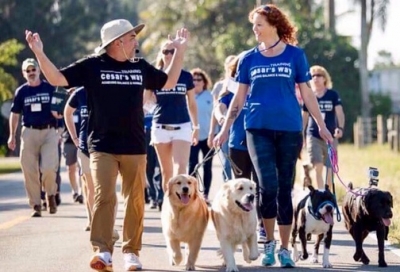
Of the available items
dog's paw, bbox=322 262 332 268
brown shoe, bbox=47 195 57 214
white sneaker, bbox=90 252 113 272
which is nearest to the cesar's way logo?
white sneaker, bbox=90 252 113 272

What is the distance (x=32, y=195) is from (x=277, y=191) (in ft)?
21.6

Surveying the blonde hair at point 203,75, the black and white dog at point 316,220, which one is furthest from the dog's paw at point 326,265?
the blonde hair at point 203,75

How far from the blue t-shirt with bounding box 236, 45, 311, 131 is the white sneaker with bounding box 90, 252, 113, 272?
176 cm

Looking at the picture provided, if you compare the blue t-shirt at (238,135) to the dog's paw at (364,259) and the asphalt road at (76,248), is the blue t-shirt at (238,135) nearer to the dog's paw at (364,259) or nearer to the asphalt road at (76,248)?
the asphalt road at (76,248)

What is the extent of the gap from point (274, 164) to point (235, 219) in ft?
2.02

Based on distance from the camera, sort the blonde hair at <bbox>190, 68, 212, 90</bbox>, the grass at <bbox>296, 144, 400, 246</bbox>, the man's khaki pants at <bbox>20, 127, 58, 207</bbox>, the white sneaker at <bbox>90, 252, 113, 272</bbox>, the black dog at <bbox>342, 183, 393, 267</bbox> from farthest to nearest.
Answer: the blonde hair at <bbox>190, 68, 212, 90</bbox>
the man's khaki pants at <bbox>20, 127, 58, 207</bbox>
the grass at <bbox>296, 144, 400, 246</bbox>
the black dog at <bbox>342, 183, 393, 267</bbox>
the white sneaker at <bbox>90, 252, 113, 272</bbox>

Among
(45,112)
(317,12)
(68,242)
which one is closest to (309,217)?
(68,242)

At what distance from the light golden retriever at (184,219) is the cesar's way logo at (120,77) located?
1.14m

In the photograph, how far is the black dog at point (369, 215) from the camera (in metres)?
11.0

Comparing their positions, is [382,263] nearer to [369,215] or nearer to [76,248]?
[369,215]

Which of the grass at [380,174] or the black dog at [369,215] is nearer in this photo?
the black dog at [369,215]

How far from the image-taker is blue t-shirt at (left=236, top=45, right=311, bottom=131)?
35.2 ft

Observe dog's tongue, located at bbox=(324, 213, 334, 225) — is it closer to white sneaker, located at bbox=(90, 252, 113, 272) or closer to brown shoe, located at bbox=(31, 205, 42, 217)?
white sneaker, located at bbox=(90, 252, 113, 272)

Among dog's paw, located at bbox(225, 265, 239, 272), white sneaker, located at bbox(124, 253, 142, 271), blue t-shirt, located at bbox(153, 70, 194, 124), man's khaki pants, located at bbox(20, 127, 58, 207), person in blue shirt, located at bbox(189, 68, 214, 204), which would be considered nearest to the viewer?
dog's paw, located at bbox(225, 265, 239, 272)
